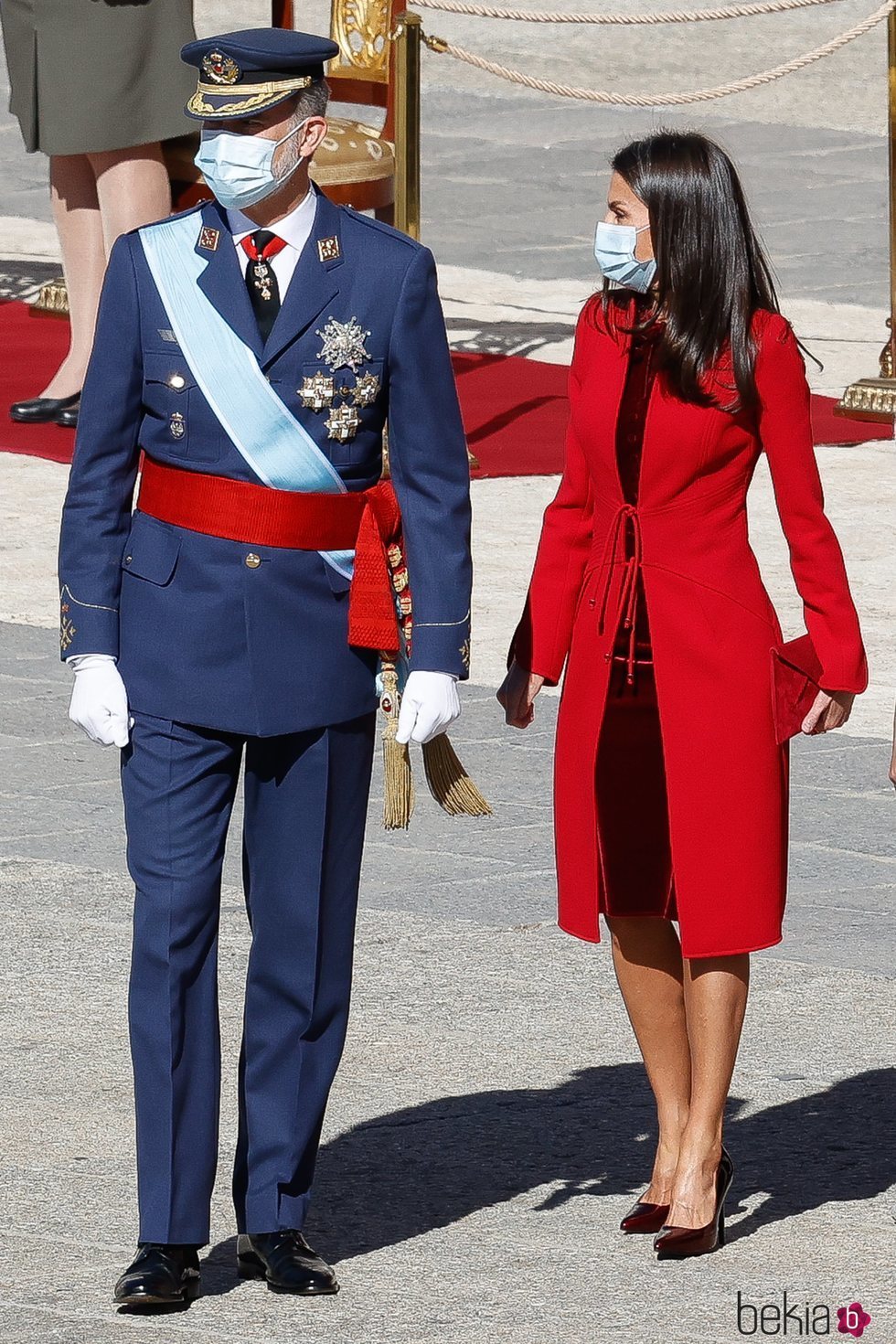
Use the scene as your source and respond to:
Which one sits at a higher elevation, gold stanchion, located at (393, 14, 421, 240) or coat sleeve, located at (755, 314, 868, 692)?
coat sleeve, located at (755, 314, 868, 692)

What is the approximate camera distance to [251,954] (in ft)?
14.1

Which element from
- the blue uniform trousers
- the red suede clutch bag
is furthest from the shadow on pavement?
the red suede clutch bag

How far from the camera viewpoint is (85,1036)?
5.26 metres

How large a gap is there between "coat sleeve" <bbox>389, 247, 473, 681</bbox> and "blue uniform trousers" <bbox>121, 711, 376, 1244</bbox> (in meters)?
0.19

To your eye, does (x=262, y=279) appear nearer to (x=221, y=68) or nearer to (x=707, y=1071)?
(x=221, y=68)

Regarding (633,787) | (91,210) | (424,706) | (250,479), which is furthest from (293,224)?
(91,210)

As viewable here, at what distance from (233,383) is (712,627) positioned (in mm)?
817

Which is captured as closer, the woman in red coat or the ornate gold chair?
the woman in red coat

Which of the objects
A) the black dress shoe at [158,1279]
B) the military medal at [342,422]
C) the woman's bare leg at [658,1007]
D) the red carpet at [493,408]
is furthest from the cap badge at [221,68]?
the red carpet at [493,408]

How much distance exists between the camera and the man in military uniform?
419 cm

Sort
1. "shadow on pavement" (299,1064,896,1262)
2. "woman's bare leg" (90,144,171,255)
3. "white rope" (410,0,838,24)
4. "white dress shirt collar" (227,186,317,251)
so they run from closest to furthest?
"white dress shirt collar" (227,186,317,251) < "shadow on pavement" (299,1064,896,1262) < "woman's bare leg" (90,144,171,255) < "white rope" (410,0,838,24)

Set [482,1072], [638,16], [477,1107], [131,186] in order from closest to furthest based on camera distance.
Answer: [477,1107] → [482,1072] → [131,186] → [638,16]

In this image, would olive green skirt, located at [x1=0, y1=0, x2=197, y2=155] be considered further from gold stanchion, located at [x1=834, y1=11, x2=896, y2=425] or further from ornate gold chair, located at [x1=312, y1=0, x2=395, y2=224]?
gold stanchion, located at [x1=834, y1=11, x2=896, y2=425]

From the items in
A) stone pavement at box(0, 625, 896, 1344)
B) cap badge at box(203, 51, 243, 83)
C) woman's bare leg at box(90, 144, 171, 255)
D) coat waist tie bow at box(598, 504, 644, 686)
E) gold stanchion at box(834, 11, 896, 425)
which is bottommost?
gold stanchion at box(834, 11, 896, 425)
